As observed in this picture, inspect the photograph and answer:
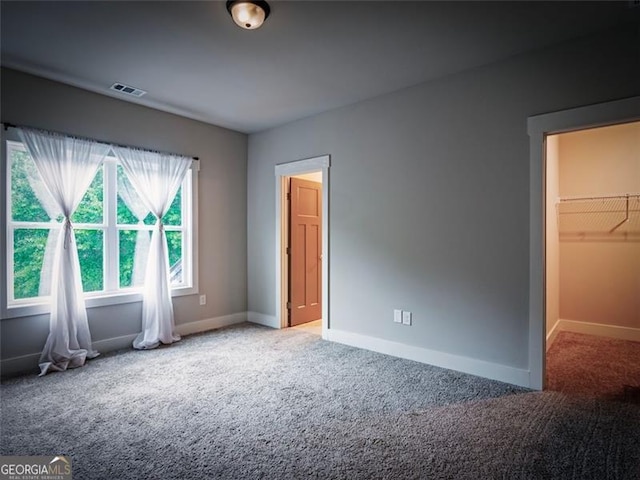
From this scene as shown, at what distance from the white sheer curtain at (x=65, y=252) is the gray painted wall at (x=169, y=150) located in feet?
0.51

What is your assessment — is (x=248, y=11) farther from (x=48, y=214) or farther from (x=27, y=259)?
(x=27, y=259)

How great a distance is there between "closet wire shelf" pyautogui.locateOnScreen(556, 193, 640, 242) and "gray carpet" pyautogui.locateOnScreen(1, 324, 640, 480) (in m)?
2.54

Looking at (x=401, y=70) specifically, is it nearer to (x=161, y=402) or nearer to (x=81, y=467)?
(x=161, y=402)

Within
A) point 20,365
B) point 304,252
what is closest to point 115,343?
point 20,365

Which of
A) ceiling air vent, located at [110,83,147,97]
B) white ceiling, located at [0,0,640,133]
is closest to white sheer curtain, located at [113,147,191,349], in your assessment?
ceiling air vent, located at [110,83,147,97]

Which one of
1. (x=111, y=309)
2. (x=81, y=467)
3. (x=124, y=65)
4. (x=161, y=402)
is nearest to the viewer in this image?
(x=81, y=467)

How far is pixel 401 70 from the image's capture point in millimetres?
3193

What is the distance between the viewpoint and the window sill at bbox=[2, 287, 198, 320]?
320 cm

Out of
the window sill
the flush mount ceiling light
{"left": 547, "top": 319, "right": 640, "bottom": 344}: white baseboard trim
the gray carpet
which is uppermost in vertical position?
the flush mount ceiling light

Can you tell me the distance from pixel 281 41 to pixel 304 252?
2.87m

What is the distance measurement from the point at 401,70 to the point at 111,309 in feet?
12.4

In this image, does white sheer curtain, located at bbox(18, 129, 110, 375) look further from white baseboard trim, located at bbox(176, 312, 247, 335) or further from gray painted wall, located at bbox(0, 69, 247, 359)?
white baseboard trim, located at bbox(176, 312, 247, 335)

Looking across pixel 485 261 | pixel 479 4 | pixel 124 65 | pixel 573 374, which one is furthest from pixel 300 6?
pixel 573 374

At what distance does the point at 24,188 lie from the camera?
328 cm
